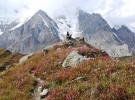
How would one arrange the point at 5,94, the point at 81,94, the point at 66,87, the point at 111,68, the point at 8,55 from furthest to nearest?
the point at 8,55, the point at 5,94, the point at 111,68, the point at 66,87, the point at 81,94

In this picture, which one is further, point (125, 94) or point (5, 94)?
point (5, 94)

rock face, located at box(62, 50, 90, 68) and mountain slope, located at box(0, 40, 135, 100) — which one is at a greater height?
rock face, located at box(62, 50, 90, 68)

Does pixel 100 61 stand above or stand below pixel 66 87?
above

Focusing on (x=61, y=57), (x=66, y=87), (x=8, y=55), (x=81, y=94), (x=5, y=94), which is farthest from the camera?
(x=8, y=55)

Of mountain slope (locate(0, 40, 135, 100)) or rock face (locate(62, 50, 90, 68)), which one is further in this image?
rock face (locate(62, 50, 90, 68))

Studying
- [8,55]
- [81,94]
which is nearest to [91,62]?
[81,94]

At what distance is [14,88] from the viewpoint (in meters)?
19.2

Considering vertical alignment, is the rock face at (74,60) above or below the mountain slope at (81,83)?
above

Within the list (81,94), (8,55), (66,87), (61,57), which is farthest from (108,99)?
(8,55)

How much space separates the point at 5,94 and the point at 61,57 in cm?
831

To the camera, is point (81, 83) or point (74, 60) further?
point (74, 60)

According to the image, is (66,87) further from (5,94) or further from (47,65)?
(47,65)

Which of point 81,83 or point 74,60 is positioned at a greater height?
point 74,60

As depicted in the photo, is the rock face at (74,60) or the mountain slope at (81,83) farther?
the rock face at (74,60)
